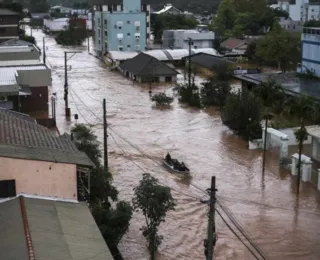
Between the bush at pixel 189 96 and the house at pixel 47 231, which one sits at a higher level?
the house at pixel 47 231

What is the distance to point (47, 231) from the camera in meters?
10.1

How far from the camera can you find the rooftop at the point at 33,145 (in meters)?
12.4

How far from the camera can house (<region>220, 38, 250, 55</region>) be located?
197 ft

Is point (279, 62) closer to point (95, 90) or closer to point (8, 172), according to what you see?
point (95, 90)

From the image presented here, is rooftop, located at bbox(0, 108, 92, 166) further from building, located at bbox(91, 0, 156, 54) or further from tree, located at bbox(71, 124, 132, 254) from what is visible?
building, located at bbox(91, 0, 156, 54)

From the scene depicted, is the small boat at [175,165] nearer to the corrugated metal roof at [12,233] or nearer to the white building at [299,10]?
the corrugated metal roof at [12,233]

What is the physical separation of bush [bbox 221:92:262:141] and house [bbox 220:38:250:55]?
33.2 metres

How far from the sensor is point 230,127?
26.7 metres

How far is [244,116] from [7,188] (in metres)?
15.7

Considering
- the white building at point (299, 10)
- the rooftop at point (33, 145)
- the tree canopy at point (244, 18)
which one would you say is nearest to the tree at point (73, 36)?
the tree canopy at point (244, 18)

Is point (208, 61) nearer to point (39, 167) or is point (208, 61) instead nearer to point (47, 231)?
point (39, 167)

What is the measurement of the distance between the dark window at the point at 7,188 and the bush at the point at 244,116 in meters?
14.8

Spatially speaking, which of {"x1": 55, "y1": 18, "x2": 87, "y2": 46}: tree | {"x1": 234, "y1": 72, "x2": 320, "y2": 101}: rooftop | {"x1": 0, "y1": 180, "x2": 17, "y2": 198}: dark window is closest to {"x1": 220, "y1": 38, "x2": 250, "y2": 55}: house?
{"x1": 55, "y1": 18, "x2": 87, "y2": 46}: tree

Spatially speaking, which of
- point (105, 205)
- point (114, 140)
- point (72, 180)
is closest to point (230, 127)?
point (114, 140)
